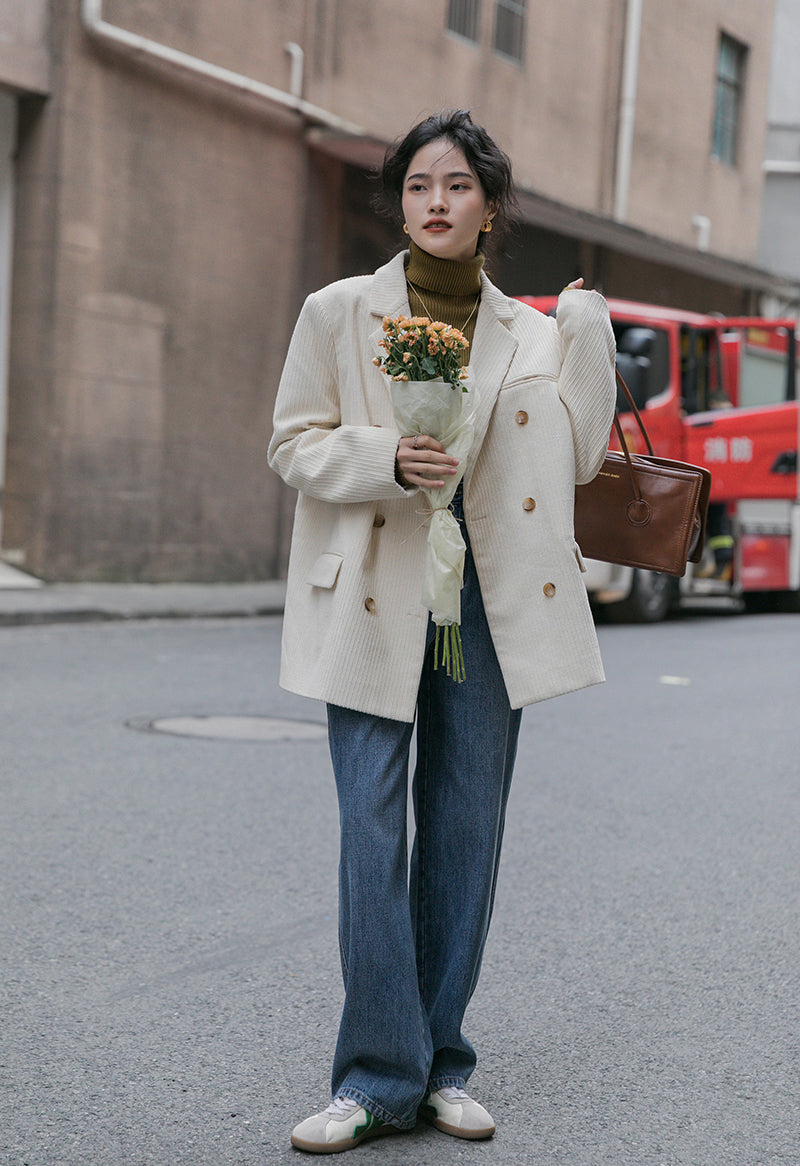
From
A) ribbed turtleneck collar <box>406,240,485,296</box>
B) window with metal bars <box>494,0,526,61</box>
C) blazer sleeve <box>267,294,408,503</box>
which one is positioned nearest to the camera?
blazer sleeve <box>267,294,408,503</box>

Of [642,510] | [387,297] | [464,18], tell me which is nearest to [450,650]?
[642,510]

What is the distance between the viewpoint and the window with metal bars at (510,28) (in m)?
18.8

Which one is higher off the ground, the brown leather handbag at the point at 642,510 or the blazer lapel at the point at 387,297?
the blazer lapel at the point at 387,297

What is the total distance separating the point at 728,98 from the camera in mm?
24906

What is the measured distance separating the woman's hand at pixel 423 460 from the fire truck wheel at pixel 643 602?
10603 millimetres

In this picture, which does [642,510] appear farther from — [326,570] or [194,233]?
[194,233]

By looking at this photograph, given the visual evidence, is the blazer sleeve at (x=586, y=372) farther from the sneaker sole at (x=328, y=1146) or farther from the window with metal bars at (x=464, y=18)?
the window with metal bars at (x=464, y=18)

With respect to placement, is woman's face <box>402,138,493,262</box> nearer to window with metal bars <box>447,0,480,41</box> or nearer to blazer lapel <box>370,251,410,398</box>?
blazer lapel <box>370,251,410,398</box>

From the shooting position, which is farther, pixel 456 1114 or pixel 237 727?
pixel 237 727

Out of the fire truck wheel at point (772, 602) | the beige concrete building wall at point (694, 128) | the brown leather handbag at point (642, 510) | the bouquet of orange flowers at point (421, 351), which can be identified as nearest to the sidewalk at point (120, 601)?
the fire truck wheel at point (772, 602)

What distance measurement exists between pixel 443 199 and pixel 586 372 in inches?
15.9

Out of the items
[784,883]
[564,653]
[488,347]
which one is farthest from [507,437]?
[784,883]

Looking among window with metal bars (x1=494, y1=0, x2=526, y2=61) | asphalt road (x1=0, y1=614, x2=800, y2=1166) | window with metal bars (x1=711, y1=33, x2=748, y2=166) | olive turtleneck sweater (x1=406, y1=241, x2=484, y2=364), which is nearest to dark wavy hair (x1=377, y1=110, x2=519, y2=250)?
olive turtleneck sweater (x1=406, y1=241, x2=484, y2=364)

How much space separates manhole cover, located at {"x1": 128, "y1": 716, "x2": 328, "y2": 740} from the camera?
6.98 metres
